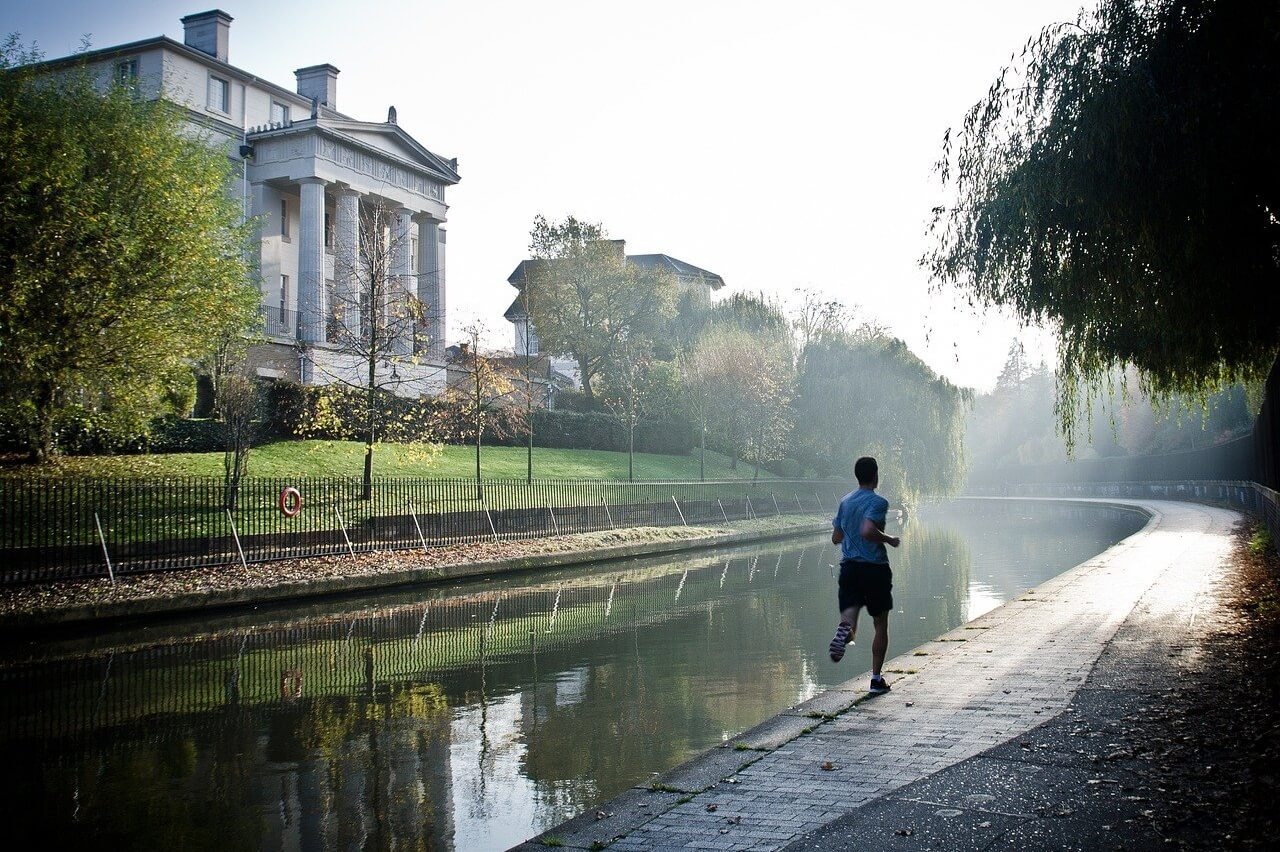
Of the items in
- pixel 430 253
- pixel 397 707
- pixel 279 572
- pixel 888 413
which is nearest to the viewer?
pixel 397 707

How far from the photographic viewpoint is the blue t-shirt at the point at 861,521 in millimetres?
8352

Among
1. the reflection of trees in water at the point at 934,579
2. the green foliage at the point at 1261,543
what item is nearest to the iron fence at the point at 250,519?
the reflection of trees in water at the point at 934,579

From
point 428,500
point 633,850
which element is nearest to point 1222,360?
point 633,850

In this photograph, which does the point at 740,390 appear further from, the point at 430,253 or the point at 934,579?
the point at 934,579

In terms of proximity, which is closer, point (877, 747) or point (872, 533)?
point (877, 747)

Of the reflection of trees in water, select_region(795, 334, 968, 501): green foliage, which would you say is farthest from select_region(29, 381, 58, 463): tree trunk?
select_region(795, 334, 968, 501): green foliage

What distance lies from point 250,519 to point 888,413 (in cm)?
3524

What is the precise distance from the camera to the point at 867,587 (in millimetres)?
8461

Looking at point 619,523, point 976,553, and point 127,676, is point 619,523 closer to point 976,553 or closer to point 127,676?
point 976,553

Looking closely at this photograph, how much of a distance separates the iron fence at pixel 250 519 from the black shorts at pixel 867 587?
13.7m

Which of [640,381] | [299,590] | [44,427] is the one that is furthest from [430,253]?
[299,590]

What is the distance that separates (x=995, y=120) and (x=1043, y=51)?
1.10 meters

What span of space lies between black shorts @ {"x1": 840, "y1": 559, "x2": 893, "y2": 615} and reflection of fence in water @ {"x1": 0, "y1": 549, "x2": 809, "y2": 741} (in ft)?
16.4

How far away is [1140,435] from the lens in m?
84.6
